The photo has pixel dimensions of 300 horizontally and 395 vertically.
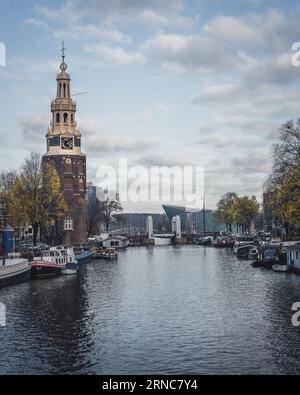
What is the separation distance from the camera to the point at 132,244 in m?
182

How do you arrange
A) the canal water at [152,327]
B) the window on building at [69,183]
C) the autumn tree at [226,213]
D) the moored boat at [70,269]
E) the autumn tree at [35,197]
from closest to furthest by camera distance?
the canal water at [152,327]
the moored boat at [70,269]
the autumn tree at [35,197]
the window on building at [69,183]
the autumn tree at [226,213]

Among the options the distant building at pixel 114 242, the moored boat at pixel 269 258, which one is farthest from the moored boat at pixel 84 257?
the distant building at pixel 114 242

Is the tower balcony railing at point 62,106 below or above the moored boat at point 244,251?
above

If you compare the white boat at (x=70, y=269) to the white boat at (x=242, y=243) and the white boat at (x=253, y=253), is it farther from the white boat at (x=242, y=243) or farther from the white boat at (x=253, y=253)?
the white boat at (x=242, y=243)

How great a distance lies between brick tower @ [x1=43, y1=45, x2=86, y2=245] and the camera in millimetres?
121250

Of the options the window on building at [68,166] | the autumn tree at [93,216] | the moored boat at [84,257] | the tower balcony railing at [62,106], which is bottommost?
the moored boat at [84,257]

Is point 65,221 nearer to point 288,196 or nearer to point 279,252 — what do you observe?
point 279,252

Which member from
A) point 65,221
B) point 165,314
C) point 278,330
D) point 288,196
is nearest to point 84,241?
point 65,221

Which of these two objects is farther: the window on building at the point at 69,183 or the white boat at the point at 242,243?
the window on building at the point at 69,183

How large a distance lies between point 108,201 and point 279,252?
102 m

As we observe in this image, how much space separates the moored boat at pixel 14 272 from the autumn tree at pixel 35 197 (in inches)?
820

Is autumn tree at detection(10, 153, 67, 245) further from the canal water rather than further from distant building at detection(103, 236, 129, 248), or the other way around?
distant building at detection(103, 236, 129, 248)

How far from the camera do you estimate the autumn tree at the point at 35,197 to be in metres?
88.3

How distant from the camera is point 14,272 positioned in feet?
199
